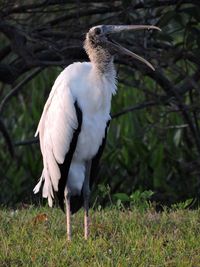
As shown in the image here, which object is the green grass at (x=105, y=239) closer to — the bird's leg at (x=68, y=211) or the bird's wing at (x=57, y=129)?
the bird's leg at (x=68, y=211)

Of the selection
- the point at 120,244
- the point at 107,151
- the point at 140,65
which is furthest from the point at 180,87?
the point at 120,244

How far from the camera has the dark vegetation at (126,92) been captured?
8.37 m

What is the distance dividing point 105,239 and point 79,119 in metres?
0.83

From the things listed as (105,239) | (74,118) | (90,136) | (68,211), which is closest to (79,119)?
(74,118)

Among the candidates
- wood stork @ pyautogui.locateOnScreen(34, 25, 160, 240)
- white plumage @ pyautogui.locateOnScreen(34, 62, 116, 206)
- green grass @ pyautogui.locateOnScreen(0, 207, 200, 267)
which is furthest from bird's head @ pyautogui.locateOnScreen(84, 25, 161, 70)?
green grass @ pyautogui.locateOnScreen(0, 207, 200, 267)

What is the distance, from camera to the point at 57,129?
7.00 metres

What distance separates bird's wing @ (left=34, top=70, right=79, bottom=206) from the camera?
271 inches

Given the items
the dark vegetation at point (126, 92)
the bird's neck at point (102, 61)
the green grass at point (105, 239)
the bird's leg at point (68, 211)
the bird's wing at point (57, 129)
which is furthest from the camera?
the dark vegetation at point (126, 92)

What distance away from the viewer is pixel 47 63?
8.41 meters

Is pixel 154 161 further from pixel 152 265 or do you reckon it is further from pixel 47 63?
pixel 152 265

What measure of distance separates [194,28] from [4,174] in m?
3.59

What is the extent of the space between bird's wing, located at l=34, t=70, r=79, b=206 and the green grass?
290 millimetres

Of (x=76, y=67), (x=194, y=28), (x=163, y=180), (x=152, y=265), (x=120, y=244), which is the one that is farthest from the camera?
(x=163, y=180)

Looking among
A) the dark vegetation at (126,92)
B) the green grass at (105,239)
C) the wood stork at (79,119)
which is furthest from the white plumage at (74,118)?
the dark vegetation at (126,92)
